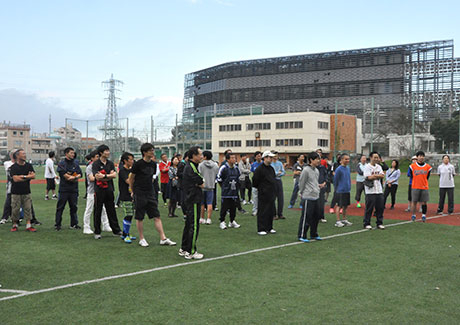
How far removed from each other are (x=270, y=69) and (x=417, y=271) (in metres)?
99.6

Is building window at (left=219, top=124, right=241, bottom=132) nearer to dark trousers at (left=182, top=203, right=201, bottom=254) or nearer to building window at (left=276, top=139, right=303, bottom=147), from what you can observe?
building window at (left=276, top=139, right=303, bottom=147)

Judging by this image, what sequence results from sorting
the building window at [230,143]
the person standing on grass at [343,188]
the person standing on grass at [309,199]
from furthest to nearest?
the building window at [230,143]
the person standing on grass at [343,188]
the person standing on grass at [309,199]

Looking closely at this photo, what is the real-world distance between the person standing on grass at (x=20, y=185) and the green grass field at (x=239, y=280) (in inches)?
20.9

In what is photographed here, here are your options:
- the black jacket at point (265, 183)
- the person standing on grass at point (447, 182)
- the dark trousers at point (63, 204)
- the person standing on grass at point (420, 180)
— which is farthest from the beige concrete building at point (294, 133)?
the dark trousers at point (63, 204)

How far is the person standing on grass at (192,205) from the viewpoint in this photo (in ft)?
24.4

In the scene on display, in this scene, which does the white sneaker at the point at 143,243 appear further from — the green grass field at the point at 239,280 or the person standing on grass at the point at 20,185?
the person standing on grass at the point at 20,185

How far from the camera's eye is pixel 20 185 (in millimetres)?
9922

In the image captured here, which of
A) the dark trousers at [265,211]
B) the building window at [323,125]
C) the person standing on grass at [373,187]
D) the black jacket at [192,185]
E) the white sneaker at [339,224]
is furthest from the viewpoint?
the building window at [323,125]

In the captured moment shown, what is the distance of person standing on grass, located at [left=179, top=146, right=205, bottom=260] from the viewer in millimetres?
7449

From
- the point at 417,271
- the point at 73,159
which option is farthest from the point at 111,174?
the point at 417,271

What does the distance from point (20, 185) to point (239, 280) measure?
6.33 m

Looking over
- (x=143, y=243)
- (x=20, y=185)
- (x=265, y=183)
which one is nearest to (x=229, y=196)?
(x=265, y=183)

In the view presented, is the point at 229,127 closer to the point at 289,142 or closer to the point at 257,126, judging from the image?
the point at 257,126

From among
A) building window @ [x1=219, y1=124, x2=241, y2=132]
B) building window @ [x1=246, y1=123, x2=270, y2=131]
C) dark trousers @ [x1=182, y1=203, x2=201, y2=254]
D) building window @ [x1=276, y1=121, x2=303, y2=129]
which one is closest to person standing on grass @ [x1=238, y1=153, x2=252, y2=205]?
dark trousers @ [x1=182, y1=203, x2=201, y2=254]
